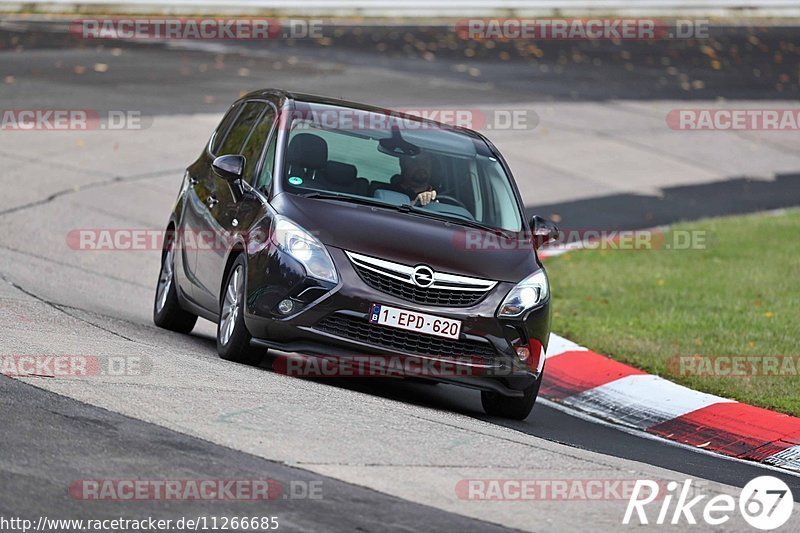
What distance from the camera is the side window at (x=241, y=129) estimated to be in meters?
10.7

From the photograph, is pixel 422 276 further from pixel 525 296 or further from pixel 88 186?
pixel 88 186

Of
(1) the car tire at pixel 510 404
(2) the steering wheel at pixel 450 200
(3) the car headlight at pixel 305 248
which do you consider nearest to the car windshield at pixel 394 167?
(2) the steering wheel at pixel 450 200

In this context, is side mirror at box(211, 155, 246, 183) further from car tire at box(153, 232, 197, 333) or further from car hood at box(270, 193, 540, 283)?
car tire at box(153, 232, 197, 333)

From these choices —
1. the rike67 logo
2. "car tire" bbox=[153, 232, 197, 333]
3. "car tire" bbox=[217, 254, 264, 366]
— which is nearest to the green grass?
the rike67 logo

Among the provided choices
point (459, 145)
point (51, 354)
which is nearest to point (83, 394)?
point (51, 354)

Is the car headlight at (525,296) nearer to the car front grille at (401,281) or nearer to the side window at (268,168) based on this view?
the car front grille at (401,281)

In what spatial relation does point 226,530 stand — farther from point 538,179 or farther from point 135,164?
point 538,179

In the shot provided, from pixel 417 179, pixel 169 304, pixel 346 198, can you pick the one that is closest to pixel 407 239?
pixel 346 198

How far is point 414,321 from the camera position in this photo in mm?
8742

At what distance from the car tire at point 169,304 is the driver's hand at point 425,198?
2252mm

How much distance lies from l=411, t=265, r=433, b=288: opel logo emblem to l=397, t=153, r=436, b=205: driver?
37.8 inches

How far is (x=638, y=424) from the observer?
9.87m

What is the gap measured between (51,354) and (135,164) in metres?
9.95

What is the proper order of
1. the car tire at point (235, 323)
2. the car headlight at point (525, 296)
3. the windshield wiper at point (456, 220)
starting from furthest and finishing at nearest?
the windshield wiper at point (456, 220) → the car tire at point (235, 323) → the car headlight at point (525, 296)
